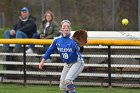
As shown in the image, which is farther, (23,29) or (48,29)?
(23,29)

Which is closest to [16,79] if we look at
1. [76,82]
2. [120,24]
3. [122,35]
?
[76,82]

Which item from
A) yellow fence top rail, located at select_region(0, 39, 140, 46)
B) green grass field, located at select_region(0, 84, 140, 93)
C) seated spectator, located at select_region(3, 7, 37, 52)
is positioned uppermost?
seated spectator, located at select_region(3, 7, 37, 52)

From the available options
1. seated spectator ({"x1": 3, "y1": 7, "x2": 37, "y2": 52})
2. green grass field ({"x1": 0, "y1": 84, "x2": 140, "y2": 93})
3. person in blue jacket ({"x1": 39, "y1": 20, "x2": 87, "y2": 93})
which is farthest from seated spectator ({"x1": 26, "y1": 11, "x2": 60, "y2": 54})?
person in blue jacket ({"x1": 39, "y1": 20, "x2": 87, "y2": 93})

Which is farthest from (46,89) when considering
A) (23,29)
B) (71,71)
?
(71,71)

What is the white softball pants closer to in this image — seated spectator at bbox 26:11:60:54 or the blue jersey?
the blue jersey

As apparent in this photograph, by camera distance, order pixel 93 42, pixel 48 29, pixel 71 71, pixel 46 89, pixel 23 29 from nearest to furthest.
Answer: pixel 71 71, pixel 46 89, pixel 93 42, pixel 48 29, pixel 23 29

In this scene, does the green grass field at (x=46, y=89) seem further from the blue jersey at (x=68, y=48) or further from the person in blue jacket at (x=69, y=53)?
the blue jersey at (x=68, y=48)

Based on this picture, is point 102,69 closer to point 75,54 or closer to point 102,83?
point 102,83

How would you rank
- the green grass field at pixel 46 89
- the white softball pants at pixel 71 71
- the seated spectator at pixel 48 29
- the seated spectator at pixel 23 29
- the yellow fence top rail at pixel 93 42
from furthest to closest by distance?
the seated spectator at pixel 23 29
the seated spectator at pixel 48 29
the yellow fence top rail at pixel 93 42
the green grass field at pixel 46 89
the white softball pants at pixel 71 71

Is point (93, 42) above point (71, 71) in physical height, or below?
above

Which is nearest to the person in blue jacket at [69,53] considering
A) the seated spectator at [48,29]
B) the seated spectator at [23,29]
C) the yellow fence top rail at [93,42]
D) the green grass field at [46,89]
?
the green grass field at [46,89]

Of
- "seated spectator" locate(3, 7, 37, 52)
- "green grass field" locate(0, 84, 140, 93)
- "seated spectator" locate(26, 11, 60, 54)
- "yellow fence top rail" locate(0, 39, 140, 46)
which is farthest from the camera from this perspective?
"seated spectator" locate(3, 7, 37, 52)

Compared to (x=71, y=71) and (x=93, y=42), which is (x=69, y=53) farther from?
(x=93, y=42)

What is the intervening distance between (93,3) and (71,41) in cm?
958
